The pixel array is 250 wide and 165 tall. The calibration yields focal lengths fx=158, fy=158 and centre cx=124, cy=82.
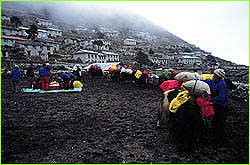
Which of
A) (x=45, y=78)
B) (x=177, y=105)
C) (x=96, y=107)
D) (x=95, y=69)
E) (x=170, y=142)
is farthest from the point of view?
(x=95, y=69)

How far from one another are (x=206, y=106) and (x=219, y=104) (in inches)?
11.0

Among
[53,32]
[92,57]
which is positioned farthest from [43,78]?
[53,32]

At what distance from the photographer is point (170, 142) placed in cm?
396

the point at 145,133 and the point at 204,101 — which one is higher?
the point at 204,101

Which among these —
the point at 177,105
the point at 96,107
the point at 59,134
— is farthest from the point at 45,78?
the point at 177,105

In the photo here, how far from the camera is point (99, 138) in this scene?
13.7 ft

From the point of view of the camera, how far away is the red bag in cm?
371

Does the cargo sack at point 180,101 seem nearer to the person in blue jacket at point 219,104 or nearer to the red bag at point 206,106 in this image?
the red bag at point 206,106

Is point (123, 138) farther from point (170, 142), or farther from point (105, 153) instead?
point (170, 142)

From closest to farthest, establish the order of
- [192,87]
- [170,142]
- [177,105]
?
[192,87] < [177,105] < [170,142]

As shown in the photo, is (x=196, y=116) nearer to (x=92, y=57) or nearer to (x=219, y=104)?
(x=219, y=104)

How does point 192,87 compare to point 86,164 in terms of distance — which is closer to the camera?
point 86,164

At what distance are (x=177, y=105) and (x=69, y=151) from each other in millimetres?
2636

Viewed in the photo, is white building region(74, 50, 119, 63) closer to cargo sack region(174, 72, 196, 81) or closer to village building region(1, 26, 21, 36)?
village building region(1, 26, 21, 36)
